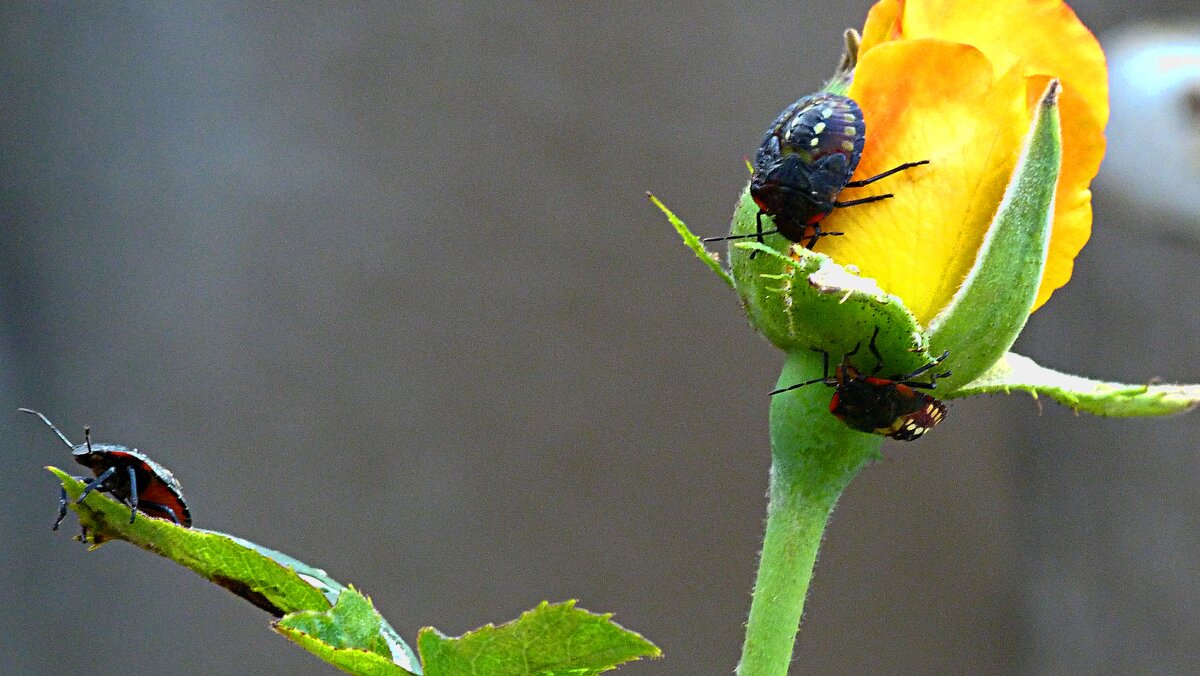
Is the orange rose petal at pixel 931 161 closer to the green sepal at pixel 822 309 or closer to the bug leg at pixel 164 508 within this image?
the green sepal at pixel 822 309

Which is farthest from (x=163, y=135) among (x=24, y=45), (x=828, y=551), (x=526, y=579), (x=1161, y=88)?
(x=828, y=551)

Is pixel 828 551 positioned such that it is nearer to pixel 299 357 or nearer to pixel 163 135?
pixel 299 357

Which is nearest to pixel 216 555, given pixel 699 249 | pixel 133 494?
pixel 133 494

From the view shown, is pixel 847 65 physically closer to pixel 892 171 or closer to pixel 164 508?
pixel 892 171

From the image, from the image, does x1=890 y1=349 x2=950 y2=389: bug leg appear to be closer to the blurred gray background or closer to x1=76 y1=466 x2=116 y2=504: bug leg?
x1=76 y1=466 x2=116 y2=504: bug leg

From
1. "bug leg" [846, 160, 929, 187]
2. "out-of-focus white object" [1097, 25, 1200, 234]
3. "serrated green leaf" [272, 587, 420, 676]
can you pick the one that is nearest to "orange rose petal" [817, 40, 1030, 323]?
"bug leg" [846, 160, 929, 187]

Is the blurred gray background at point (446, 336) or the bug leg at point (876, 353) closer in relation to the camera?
the bug leg at point (876, 353)

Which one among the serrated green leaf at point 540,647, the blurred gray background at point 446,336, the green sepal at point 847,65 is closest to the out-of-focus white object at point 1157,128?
the blurred gray background at point 446,336
